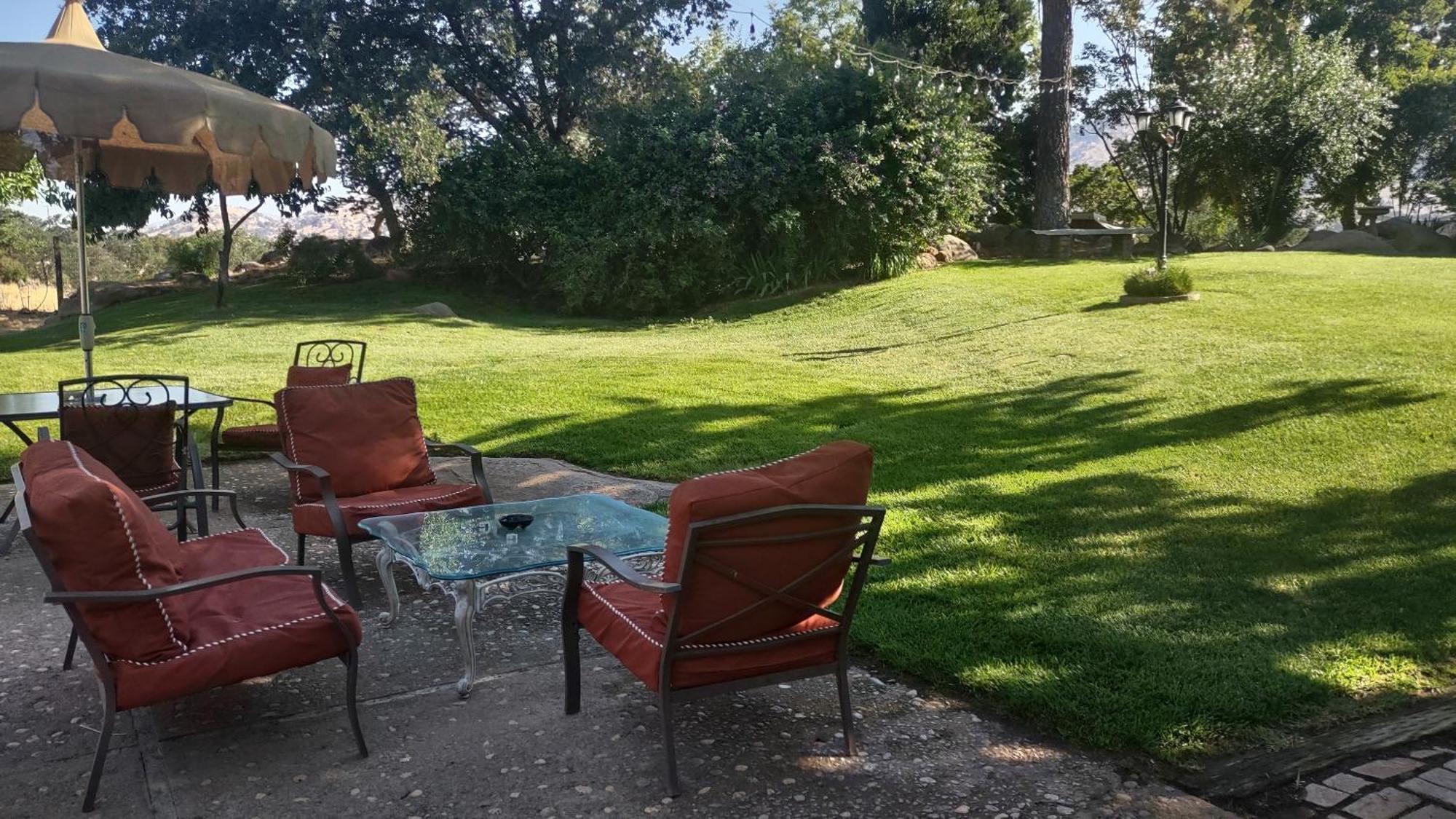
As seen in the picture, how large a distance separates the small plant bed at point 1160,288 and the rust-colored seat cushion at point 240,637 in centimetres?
1289

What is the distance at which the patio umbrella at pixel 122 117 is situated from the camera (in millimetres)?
4793

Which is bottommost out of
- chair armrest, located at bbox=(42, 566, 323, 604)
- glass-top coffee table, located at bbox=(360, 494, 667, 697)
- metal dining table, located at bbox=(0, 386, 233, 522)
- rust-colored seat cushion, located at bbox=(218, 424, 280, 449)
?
glass-top coffee table, located at bbox=(360, 494, 667, 697)

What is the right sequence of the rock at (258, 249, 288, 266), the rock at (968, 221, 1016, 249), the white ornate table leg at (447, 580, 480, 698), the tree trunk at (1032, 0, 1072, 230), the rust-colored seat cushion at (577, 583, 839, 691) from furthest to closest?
the rock at (258, 249, 288, 266), the rock at (968, 221, 1016, 249), the tree trunk at (1032, 0, 1072, 230), the white ornate table leg at (447, 580, 480, 698), the rust-colored seat cushion at (577, 583, 839, 691)

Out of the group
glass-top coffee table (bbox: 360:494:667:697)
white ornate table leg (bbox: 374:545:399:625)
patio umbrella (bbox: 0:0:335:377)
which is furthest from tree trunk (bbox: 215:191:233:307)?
white ornate table leg (bbox: 374:545:399:625)

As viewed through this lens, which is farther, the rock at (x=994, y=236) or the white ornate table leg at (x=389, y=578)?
the rock at (x=994, y=236)

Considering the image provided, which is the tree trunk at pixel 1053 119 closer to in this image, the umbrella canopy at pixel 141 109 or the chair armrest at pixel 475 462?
Answer: the umbrella canopy at pixel 141 109

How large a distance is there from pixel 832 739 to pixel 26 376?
41.3ft

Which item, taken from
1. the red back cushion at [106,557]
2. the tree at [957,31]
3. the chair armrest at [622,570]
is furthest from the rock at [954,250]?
the red back cushion at [106,557]

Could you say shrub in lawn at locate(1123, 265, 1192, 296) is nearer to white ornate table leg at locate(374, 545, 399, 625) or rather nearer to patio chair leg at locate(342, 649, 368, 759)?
white ornate table leg at locate(374, 545, 399, 625)

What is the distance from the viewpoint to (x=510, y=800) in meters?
2.90

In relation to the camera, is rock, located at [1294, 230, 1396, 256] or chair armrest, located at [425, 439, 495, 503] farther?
rock, located at [1294, 230, 1396, 256]

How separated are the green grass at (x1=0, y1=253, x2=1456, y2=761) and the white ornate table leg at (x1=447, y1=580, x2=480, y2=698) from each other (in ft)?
5.14

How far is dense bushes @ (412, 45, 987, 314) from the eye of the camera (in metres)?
19.3

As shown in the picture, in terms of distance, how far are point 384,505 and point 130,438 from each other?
146 cm
